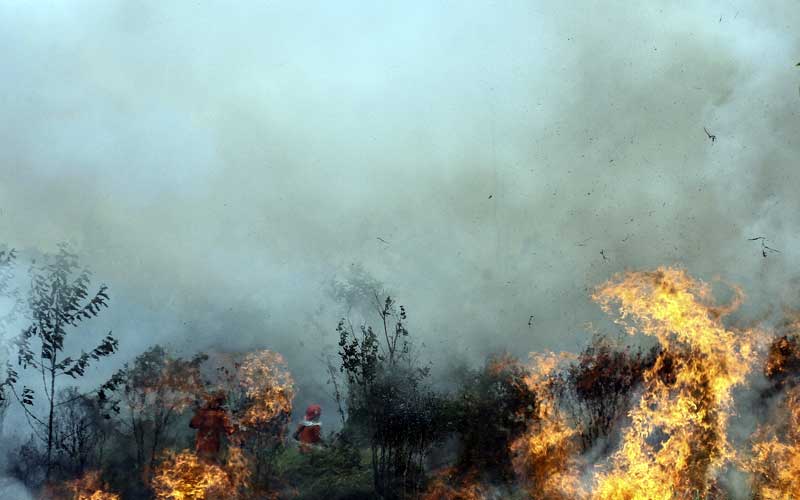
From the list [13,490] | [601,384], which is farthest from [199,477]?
[601,384]

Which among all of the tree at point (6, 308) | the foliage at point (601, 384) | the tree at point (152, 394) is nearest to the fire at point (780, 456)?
the foliage at point (601, 384)

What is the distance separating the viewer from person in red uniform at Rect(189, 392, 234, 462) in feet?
59.3

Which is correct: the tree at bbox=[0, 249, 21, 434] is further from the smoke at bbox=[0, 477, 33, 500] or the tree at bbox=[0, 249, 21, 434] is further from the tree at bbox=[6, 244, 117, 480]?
the smoke at bbox=[0, 477, 33, 500]

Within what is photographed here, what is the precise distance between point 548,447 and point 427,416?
9.80 feet

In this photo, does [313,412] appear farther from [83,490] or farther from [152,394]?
[83,490]

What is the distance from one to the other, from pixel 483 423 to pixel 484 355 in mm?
1828

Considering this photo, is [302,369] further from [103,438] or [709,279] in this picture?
[709,279]

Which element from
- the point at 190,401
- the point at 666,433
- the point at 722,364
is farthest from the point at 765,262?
the point at 190,401

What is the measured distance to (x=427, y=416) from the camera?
61.8ft

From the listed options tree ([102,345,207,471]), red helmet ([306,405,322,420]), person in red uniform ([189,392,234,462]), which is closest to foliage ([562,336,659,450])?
red helmet ([306,405,322,420])

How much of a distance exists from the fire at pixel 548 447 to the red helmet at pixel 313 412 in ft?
15.8

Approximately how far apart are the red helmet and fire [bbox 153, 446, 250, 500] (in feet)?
6.12

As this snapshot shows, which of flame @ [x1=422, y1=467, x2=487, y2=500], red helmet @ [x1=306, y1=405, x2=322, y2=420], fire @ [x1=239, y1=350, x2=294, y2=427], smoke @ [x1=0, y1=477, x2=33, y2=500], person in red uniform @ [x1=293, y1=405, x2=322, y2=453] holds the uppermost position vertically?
fire @ [x1=239, y1=350, x2=294, y2=427]

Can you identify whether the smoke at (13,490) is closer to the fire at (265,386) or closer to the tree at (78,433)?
the tree at (78,433)
